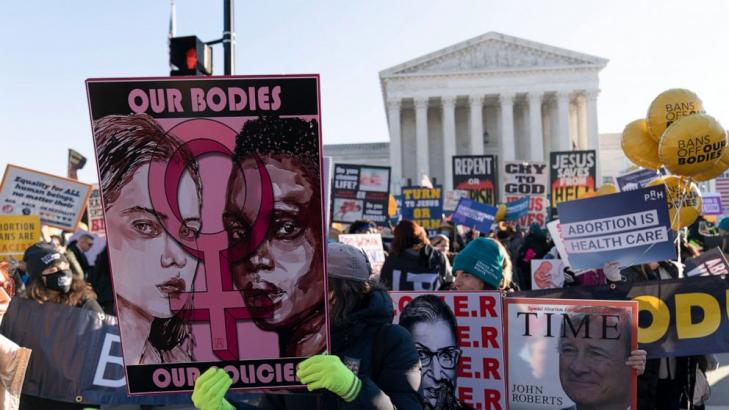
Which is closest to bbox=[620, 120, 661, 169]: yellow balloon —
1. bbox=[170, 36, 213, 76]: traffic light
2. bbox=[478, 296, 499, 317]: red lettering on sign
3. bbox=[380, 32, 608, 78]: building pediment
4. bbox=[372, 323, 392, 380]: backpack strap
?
bbox=[478, 296, 499, 317]: red lettering on sign

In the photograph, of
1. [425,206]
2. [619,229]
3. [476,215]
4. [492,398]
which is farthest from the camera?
[425,206]

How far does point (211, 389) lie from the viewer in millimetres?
1854

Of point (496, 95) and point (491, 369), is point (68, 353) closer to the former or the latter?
point (491, 369)

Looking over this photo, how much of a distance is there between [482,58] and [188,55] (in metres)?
54.4

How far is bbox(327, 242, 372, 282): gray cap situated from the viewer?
87.5 inches

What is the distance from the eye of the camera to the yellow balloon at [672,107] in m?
5.30

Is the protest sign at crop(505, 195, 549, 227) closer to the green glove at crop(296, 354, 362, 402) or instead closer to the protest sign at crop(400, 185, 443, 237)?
the protest sign at crop(400, 185, 443, 237)

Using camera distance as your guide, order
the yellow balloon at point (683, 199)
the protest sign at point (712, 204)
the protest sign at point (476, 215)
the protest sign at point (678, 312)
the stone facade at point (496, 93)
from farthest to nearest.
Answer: the stone facade at point (496, 93) → the protest sign at point (712, 204) → the protest sign at point (476, 215) → the yellow balloon at point (683, 199) → the protest sign at point (678, 312)

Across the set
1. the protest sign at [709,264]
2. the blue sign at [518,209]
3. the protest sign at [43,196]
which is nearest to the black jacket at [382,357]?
the protest sign at [709,264]

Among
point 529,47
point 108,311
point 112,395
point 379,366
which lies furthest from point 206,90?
point 529,47

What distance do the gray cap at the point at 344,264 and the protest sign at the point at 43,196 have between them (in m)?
7.21

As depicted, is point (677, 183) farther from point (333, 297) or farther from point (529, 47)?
point (529, 47)

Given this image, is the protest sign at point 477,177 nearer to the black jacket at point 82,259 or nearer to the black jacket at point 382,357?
the black jacket at point 82,259

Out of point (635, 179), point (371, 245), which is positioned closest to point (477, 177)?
point (635, 179)
